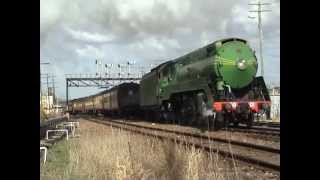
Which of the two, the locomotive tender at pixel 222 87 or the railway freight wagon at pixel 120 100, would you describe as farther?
the railway freight wagon at pixel 120 100

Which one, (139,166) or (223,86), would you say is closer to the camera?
(139,166)

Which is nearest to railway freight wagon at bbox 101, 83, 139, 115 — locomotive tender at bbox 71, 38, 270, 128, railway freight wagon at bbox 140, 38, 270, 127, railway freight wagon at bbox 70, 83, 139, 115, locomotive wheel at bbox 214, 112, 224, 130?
railway freight wagon at bbox 70, 83, 139, 115

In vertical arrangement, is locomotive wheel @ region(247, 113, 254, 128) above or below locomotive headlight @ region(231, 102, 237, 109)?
below

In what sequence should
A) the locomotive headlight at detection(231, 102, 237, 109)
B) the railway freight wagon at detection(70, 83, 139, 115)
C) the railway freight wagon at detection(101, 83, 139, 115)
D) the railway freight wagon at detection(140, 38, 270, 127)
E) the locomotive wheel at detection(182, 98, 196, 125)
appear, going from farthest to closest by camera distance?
1. the railway freight wagon at detection(70, 83, 139, 115)
2. the railway freight wagon at detection(101, 83, 139, 115)
3. the locomotive wheel at detection(182, 98, 196, 125)
4. the railway freight wagon at detection(140, 38, 270, 127)
5. the locomotive headlight at detection(231, 102, 237, 109)

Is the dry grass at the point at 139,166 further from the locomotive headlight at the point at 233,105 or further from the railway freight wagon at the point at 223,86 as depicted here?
the railway freight wagon at the point at 223,86

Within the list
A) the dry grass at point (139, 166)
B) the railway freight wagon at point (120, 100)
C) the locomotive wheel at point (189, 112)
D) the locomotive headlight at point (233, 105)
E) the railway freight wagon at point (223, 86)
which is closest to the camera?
the dry grass at point (139, 166)

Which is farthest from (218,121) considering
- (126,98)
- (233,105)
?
(126,98)

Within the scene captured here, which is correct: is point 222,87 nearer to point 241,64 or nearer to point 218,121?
point 241,64

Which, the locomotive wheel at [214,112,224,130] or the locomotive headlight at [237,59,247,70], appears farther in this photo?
the locomotive headlight at [237,59,247,70]

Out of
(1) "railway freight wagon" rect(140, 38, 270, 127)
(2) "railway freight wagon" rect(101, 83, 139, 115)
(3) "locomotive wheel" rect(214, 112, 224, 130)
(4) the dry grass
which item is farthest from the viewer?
(2) "railway freight wagon" rect(101, 83, 139, 115)

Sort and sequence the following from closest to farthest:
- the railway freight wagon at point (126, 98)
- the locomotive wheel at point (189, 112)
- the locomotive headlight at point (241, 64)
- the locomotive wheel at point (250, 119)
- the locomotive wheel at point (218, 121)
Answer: the locomotive wheel at point (218, 121), the locomotive wheel at point (250, 119), the locomotive headlight at point (241, 64), the locomotive wheel at point (189, 112), the railway freight wagon at point (126, 98)

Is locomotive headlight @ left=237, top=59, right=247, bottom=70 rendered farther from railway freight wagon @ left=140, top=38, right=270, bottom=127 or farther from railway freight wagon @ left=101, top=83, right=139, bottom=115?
railway freight wagon @ left=101, top=83, right=139, bottom=115

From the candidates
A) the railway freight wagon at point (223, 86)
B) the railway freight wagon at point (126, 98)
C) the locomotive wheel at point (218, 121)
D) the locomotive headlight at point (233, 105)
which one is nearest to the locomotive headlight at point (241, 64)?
the railway freight wagon at point (223, 86)
